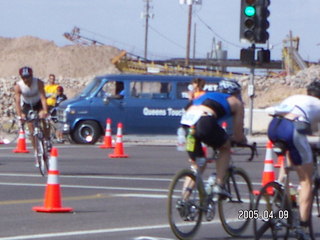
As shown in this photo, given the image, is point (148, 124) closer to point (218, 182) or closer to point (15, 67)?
point (218, 182)

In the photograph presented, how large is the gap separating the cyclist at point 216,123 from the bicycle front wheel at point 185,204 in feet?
0.85

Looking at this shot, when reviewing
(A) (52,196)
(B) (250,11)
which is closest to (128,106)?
(B) (250,11)

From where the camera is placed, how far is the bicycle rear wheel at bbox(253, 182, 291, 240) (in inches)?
380

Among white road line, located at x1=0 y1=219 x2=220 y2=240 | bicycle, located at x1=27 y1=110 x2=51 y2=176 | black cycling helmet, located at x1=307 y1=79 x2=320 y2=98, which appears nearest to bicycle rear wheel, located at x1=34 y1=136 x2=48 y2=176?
bicycle, located at x1=27 y1=110 x2=51 y2=176

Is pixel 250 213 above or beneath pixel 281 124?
beneath

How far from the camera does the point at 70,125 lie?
27.0 meters

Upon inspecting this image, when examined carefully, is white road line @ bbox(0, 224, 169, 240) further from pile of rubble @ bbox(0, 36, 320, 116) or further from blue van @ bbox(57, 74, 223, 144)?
pile of rubble @ bbox(0, 36, 320, 116)

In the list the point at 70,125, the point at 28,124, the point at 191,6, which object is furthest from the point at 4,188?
the point at 191,6

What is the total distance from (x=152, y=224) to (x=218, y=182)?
1232 millimetres

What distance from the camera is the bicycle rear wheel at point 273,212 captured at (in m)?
9.66

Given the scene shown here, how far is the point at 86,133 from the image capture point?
88.9 feet

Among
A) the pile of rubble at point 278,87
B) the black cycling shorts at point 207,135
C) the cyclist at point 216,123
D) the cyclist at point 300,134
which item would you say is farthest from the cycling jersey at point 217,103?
the pile of rubble at point 278,87

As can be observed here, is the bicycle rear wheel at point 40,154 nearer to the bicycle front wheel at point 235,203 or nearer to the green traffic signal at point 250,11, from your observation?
the bicycle front wheel at point 235,203

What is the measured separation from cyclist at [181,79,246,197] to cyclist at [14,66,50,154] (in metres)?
6.10
